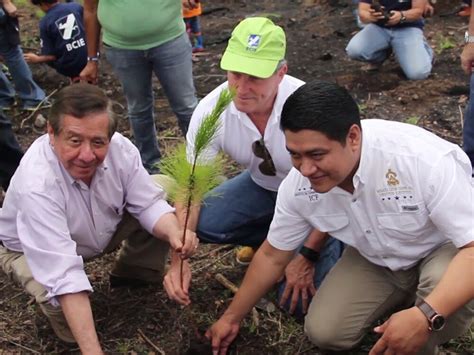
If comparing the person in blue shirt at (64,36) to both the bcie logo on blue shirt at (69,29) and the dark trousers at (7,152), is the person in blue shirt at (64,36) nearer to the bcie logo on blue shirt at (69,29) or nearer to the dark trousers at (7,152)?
the bcie logo on blue shirt at (69,29)

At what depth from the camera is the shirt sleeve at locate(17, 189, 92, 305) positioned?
7.75 ft

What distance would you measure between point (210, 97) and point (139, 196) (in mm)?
524

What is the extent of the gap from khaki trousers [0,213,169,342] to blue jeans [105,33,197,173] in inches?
30.9

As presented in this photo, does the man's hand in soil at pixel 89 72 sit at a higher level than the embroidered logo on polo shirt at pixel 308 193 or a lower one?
lower

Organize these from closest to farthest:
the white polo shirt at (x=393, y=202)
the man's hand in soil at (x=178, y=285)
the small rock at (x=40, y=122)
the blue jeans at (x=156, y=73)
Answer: the white polo shirt at (x=393, y=202) → the man's hand in soil at (x=178, y=285) → the blue jeans at (x=156, y=73) → the small rock at (x=40, y=122)

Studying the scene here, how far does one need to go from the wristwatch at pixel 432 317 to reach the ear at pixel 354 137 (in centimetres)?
56

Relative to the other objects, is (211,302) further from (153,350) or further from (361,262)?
(361,262)

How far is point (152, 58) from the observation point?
378 cm

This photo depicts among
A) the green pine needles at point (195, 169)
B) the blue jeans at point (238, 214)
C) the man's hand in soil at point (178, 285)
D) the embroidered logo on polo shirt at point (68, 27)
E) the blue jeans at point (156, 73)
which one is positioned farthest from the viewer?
the embroidered logo on polo shirt at point (68, 27)

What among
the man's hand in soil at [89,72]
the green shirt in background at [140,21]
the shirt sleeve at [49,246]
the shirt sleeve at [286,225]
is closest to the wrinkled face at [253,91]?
the shirt sleeve at [286,225]

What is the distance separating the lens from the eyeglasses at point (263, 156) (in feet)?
9.54

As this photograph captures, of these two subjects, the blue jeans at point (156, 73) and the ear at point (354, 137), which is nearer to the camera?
the ear at point (354, 137)

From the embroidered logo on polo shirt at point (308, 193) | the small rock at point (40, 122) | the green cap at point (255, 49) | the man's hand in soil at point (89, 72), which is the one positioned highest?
the green cap at point (255, 49)

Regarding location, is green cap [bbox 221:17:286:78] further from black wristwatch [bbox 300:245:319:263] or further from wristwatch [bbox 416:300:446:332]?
wristwatch [bbox 416:300:446:332]
